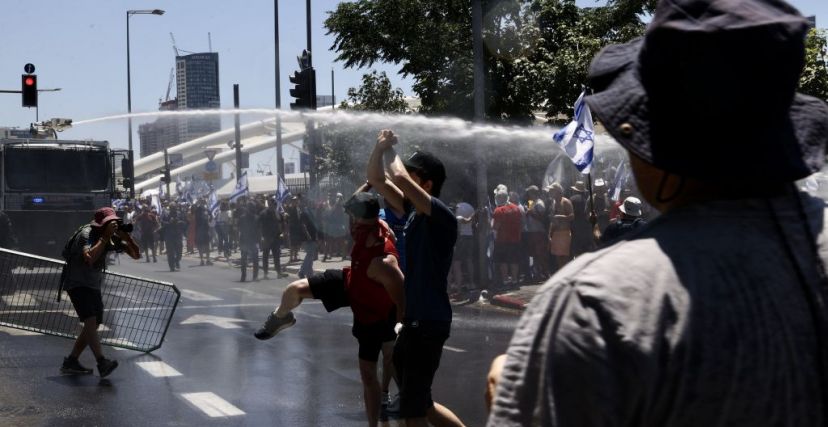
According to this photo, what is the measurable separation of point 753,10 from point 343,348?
32.6 feet

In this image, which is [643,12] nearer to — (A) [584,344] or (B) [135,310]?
(B) [135,310]

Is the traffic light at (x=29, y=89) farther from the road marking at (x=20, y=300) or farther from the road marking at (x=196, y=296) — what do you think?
the road marking at (x=20, y=300)

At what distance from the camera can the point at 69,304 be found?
36.0ft

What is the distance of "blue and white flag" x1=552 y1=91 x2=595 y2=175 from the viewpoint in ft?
36.9

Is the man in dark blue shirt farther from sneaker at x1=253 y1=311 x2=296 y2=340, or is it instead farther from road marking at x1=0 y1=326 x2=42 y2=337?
road marking at x1=0 y1=326 x2=42 y2=337

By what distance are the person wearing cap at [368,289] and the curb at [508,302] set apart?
341 inches

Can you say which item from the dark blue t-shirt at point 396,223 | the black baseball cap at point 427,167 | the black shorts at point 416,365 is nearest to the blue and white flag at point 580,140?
the dark blue t-shirt at point 396,223

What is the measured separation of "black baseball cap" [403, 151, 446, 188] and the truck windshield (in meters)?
18.0

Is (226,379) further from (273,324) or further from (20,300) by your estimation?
(20,300)

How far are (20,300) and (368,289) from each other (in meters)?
6.69

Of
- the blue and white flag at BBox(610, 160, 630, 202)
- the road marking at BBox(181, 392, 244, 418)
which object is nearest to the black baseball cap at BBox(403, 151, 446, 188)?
the road marking at BBox(181, 392, 244, 418)

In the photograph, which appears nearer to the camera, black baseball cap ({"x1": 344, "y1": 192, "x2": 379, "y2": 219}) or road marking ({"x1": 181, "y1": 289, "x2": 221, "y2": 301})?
black baseball cap ({"x1": 344, "y1": 192, "x2": 379, "y2": 219})

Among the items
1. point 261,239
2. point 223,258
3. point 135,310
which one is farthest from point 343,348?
point 223,258

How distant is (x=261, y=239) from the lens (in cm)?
2305
